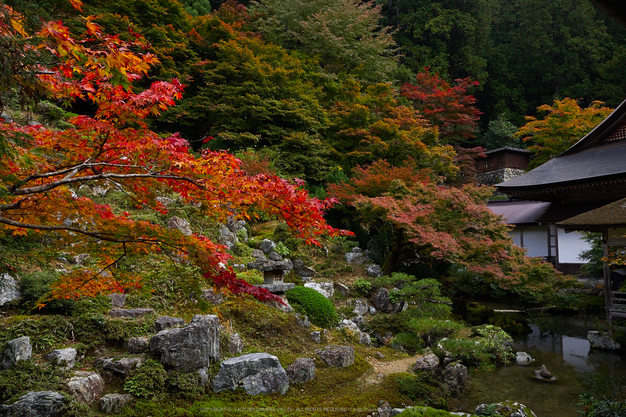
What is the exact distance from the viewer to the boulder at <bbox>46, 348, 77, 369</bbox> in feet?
12.5

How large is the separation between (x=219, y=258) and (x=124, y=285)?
142cm

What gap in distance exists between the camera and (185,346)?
164 inches

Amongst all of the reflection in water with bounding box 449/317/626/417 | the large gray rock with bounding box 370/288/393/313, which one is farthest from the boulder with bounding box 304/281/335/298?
the reflection in water with bounding box 449/317/626/417

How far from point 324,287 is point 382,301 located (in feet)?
4.39

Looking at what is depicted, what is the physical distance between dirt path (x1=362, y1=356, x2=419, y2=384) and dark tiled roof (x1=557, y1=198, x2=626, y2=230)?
204 inches

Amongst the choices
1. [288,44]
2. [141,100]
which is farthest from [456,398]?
[288,44]

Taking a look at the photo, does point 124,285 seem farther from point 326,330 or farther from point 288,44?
point 288,44

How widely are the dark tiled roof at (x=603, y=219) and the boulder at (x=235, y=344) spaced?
25.7 feet

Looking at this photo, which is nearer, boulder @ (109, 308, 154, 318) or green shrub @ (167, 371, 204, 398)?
green shrub @ (167, 371, 204, 398)

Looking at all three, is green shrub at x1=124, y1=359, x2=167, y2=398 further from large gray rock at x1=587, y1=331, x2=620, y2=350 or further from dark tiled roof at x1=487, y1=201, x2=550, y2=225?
dark tiled roof at x1=487, y1=201, x2=550, y2=225

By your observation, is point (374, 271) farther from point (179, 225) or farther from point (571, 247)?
point (571, 247)

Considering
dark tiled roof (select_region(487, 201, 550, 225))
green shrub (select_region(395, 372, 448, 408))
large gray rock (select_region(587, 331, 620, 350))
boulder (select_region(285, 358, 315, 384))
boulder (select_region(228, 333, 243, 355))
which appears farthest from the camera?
dark tiled roof (select_region(487, 201, 550, 225))

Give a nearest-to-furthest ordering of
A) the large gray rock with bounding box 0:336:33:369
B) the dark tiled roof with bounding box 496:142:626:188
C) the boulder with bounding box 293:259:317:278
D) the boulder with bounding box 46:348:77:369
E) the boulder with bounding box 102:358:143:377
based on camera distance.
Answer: the large gray rock with bounding box 0:336:33:369 < the boulder with bounding box 46:348:77:369 < the boulder with bounding box 102:358:143:377 < the boulder with bounding box 293:259:317:278 < the dark tiled roof with bounding box 496:142:626:188

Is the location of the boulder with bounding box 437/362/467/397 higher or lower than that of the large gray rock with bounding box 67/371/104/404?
lower
